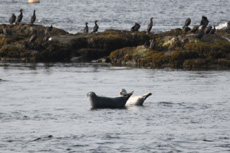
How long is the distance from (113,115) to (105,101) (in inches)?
47.0

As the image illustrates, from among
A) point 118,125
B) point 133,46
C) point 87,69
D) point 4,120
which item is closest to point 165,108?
point 118,125

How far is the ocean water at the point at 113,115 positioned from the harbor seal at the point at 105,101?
0.31 metres

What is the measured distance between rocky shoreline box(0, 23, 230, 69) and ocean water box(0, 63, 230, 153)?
11.6 feet

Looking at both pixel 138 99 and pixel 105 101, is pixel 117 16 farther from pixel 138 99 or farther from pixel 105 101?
pixel 105 101

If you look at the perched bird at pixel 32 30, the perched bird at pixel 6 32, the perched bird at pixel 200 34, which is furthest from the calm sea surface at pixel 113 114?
the perched bird at pixel 32 30

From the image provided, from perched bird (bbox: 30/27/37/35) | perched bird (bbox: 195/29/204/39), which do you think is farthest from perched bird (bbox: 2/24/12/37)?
perched bird (bbox: 195/29/204/39)

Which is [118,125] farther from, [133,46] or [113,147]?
[133,46]

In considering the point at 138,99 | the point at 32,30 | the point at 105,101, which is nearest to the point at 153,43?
the point at 32,30

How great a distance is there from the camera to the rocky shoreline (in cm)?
3047

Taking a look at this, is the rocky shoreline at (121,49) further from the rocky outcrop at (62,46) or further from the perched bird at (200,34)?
the perched bird at (200,34)

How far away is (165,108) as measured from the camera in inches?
707

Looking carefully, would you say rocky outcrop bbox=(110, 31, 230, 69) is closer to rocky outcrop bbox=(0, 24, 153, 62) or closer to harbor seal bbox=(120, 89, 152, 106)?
rocky outcrop bbox=(0, 24, 153, 62)

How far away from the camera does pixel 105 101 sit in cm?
1788

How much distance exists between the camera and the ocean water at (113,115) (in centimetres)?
1327
